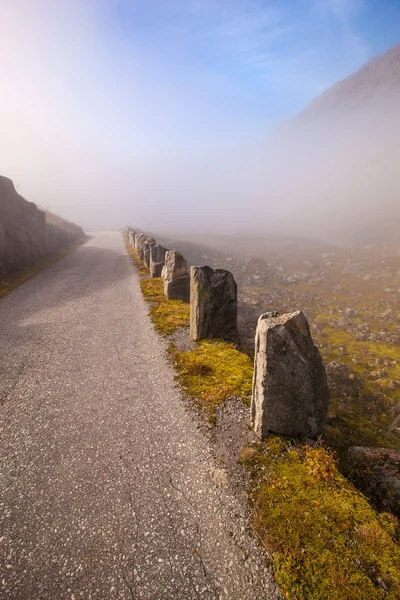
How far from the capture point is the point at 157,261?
24062 mm

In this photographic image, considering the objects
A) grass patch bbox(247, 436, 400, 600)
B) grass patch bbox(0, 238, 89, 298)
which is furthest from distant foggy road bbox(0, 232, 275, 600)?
grass patch bbox(0, 238, 89, 298)

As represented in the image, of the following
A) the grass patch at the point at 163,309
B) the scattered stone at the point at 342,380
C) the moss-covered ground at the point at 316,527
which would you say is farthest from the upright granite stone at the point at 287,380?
the scattered stone at the point at 342,380

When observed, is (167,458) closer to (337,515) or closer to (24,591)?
(24,591)

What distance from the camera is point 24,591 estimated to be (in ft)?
14.5

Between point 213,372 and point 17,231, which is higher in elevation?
point 17,231

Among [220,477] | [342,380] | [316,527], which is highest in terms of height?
[316,527]

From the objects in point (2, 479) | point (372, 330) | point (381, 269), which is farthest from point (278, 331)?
point (381, 269)

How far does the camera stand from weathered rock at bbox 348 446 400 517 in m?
5.93

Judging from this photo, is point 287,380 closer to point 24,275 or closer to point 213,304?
point 213,304

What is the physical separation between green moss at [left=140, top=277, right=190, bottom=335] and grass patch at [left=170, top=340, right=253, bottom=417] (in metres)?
2.40

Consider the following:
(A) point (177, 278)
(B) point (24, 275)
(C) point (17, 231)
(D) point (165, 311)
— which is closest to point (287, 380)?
(D) point (165, 311)

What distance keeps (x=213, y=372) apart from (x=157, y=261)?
1582 centimetres

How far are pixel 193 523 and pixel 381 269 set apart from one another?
44215mm

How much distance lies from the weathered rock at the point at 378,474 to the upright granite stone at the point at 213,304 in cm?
645
